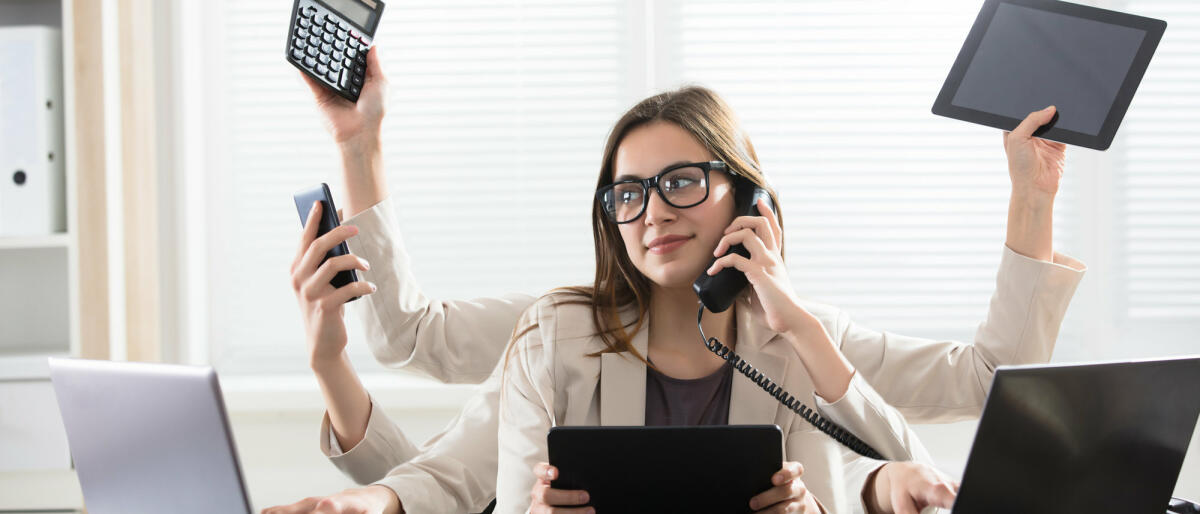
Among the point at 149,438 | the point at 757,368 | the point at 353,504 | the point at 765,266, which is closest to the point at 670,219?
the point at 765,266

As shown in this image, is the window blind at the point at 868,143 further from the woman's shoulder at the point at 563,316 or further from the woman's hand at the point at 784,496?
the woman's hand at the point at 784,496

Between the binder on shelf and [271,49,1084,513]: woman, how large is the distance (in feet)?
2.81

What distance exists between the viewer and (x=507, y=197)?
2.45 m

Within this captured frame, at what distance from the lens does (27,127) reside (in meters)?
1.94

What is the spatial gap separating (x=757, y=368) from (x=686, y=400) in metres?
0.12

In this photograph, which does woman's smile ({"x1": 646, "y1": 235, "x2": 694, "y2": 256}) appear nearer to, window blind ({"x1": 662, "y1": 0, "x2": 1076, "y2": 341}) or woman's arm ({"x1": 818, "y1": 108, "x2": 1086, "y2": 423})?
woman's arm ({"x1": 818, "y1": 108, "x2": 1086, "y2": 423})

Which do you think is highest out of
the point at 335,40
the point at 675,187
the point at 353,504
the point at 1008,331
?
the point at 335,40

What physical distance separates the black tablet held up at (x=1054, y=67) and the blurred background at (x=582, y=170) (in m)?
1.05

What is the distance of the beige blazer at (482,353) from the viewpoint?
1.41 metres

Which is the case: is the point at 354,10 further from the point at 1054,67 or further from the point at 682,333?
the point at 1054,67

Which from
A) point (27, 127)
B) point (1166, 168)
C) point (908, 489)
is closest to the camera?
point (908, 489)

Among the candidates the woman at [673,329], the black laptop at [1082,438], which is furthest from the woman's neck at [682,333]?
the black laptop at [1082,438]

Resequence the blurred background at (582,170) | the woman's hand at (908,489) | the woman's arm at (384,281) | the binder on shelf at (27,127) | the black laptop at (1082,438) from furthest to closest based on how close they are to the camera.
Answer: the blurred background at (582,170), the binder on shelf at (27,127), the woman's arm at (384,281), the woman's hand at (908,489), the black laptop at (1082,438)

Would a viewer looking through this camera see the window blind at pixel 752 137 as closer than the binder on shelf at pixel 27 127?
No
